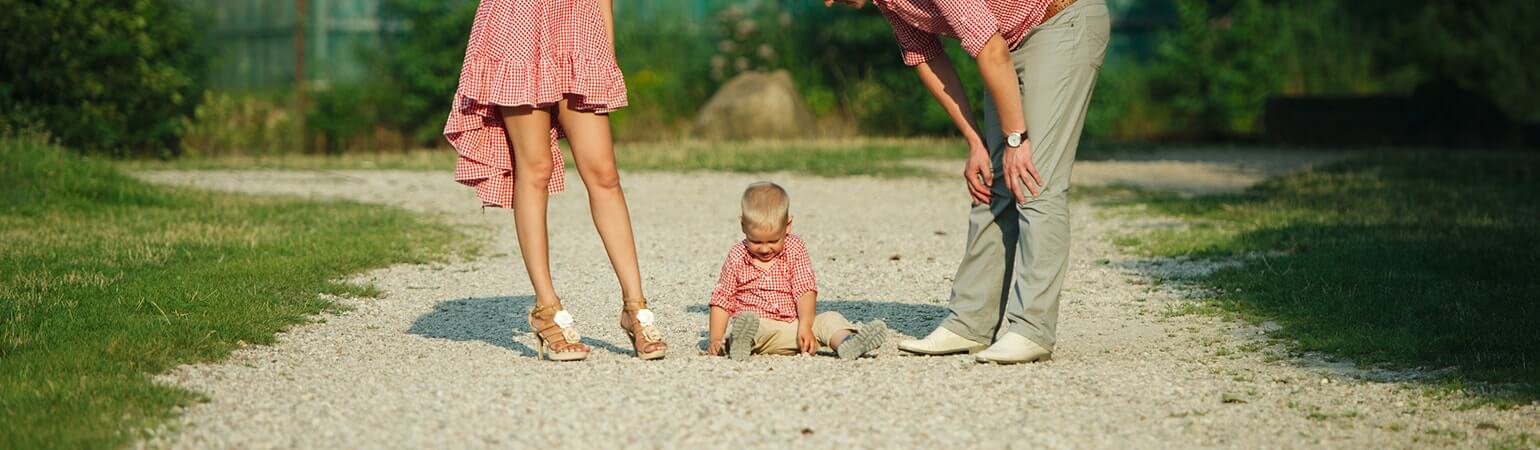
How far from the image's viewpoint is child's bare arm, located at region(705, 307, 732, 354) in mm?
5465

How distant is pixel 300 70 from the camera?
20344mm

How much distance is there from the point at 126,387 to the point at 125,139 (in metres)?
11.7

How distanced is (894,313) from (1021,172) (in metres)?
1.63

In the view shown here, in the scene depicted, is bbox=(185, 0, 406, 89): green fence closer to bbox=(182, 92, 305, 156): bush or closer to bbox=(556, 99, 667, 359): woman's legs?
bbox=(182, 92, 305, 156): bush

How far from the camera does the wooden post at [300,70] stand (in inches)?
754

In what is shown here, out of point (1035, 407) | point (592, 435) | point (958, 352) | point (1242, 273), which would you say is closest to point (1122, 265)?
point (1242, 273)

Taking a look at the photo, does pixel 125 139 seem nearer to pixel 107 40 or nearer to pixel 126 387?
pixel 107 40

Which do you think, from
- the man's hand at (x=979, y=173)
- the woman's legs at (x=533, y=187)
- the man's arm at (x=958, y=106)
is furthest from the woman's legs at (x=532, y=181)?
the man's hand at (x=979, y=173)

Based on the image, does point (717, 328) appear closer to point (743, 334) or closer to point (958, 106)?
point (743, 334)

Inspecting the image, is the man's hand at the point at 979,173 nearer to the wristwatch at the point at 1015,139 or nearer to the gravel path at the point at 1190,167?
the wristwatch at the point at 1015,139

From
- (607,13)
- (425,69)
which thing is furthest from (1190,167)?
(607,13)

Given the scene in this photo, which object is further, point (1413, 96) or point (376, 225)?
point (1413, 96)

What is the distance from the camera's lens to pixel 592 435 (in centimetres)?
424

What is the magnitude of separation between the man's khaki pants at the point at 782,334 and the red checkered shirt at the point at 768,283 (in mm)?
28
